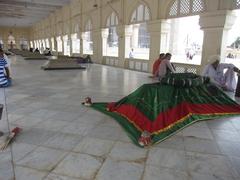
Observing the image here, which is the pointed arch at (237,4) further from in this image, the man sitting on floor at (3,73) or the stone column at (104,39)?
the stone column at (104,39)

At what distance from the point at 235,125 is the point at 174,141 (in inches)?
57.5

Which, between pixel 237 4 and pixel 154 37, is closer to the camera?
pixel 237 4

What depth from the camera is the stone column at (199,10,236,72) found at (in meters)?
7.98

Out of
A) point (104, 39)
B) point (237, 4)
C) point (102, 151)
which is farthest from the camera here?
point (104, 39)

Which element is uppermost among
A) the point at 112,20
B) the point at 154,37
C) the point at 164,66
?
the point at 112,20

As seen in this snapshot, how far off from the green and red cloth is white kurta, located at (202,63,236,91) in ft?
6.53

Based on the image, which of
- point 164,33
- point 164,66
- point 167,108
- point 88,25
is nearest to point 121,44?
point 164,33

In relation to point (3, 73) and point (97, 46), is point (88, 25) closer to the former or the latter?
point (97, 46)

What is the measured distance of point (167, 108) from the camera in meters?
4.04

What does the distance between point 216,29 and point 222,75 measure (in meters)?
2.23

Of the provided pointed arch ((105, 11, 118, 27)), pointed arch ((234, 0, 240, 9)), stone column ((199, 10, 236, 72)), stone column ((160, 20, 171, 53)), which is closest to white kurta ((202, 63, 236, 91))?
stone column ((199, 10, 236, 72))

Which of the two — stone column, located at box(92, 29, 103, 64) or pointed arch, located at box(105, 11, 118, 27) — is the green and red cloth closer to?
pointed arch, located at box(105, 11, 118, 27)

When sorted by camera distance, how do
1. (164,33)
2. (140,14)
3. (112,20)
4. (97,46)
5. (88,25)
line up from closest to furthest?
(164,33) < (140,14) < (112,20) < (97,46) < (88,25)

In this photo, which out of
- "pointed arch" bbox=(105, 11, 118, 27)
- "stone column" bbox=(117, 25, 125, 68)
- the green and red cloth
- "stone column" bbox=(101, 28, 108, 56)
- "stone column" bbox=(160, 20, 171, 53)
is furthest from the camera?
"stone column" bbox=(101, 28, 108, 56)
